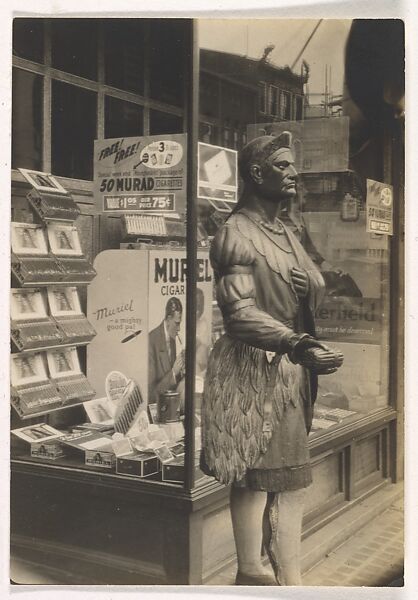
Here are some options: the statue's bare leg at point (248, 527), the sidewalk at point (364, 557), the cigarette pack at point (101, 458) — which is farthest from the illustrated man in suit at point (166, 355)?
the sidewalk at point (364, 557)

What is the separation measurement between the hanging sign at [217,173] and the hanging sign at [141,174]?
8cm

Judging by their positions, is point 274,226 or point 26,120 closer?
point 274,226

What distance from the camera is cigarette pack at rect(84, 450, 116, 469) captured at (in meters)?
4.03

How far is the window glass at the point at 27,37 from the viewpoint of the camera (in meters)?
3.88

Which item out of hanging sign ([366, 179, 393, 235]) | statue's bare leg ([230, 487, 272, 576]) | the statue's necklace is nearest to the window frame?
the statue's necklace

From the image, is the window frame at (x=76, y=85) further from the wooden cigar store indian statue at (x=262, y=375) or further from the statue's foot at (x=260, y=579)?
the statue's foot at (x=260, y=579)

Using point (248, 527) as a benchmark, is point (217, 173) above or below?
above

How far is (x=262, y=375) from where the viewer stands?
372 centimetres

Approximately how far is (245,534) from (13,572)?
1.12 metres

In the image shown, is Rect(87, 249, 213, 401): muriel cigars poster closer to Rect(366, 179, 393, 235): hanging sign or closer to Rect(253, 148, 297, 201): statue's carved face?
Rect(253, 148, 297, 201): statue's carved face

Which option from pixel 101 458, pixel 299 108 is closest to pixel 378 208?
pixel 299 108

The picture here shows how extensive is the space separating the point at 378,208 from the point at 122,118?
128 cm

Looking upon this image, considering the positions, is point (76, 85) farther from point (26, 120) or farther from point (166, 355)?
point (166, 355)

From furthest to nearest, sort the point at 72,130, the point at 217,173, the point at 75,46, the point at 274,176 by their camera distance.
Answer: the point at 72,130 → the point at 75,46 → the point at 217,173 → the point at 274,176
